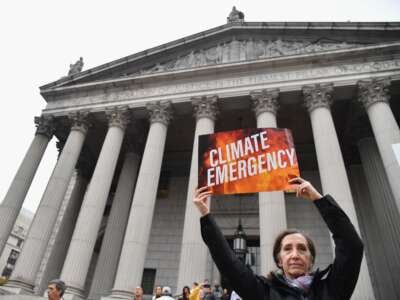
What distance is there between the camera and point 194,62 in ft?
76.4

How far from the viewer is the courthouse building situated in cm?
1617


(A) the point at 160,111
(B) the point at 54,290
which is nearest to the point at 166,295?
(B) the point at 54,290

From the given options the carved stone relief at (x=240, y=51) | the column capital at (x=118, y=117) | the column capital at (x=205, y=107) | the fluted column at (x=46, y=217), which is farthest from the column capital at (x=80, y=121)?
the column capital at (x=205, y=107)

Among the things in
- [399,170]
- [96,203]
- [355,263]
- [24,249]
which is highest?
[399,170]

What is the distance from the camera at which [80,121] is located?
22.2 meters

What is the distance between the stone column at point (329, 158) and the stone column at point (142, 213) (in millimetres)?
9300

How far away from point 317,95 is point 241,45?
25.5 ft

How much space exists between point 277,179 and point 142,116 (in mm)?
18625

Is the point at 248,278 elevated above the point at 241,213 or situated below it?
below

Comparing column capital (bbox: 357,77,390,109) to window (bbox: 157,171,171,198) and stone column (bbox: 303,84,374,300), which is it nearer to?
stone column (bbox: 303,84,374,300)

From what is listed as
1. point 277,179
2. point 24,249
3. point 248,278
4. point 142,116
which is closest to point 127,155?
point 142,116

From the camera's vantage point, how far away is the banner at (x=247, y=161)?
15.1ft

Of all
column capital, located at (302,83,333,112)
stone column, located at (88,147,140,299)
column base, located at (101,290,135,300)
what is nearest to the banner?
column base, located at (101,290,135,300)

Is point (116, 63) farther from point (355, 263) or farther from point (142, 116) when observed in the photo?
point (355, 263)
